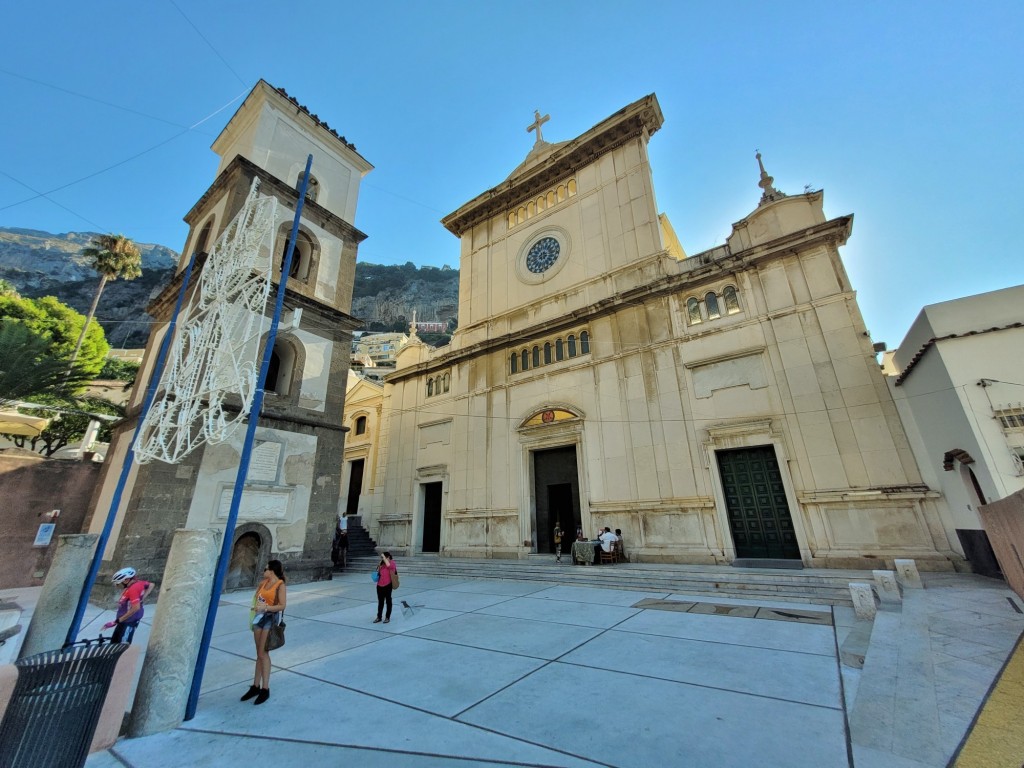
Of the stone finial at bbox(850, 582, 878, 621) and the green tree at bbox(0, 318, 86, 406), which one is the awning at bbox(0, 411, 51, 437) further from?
the stone finial at bbox(850, 582, 878, 621)

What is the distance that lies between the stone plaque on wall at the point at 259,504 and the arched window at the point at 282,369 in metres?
3.69

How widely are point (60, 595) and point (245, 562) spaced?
23.6 ft

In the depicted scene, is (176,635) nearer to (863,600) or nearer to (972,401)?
(863,600)

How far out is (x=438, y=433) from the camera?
20453mm

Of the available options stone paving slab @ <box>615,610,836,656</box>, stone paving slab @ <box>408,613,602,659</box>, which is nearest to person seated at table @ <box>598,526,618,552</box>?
stone paving slab @ <box>615,610,836,656</box>

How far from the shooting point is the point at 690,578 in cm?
976

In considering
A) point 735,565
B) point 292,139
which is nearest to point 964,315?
point 735,565

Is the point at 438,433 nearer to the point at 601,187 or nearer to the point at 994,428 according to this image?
the point at 601,187

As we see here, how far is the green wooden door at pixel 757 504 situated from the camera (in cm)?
1210

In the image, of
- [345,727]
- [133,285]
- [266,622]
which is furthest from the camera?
[133,285]

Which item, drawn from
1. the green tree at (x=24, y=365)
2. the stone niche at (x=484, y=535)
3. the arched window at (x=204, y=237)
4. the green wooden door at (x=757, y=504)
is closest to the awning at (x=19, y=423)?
the green tree at (x=24, y=365)

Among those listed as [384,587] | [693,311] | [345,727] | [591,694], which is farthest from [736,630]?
[693,311]

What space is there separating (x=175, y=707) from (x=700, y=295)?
54.0 ft

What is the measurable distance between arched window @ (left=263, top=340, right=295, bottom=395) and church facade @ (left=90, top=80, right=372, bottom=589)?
49 mm
